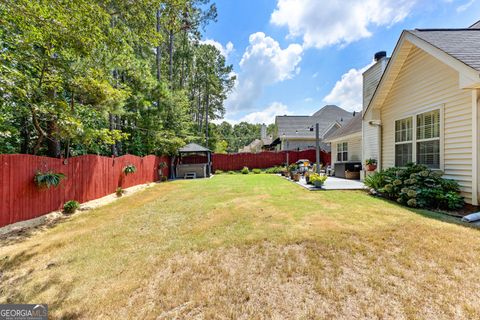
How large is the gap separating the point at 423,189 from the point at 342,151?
8.45m

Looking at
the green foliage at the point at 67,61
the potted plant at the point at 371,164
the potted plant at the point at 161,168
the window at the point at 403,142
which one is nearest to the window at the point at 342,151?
the potted plant at the point at 371,164

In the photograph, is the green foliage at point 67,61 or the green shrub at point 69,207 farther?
the green shrub at point 69,207

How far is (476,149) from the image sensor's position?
4.45 m

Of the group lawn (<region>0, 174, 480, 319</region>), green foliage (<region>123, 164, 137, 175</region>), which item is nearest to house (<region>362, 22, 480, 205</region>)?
lawn (<region>0, 174, 480, 319</region>)

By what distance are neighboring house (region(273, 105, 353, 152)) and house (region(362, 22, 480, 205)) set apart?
13.2 m

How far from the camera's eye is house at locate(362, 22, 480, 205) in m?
4.50

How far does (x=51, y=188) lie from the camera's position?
5625mm

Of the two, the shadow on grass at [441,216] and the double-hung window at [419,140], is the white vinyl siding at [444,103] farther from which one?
the shadow on grass at [441,216]

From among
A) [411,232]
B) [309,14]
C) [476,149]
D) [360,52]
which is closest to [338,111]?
[360,52]

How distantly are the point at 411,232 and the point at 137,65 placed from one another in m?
11.8

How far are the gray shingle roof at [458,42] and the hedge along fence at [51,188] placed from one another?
989cm

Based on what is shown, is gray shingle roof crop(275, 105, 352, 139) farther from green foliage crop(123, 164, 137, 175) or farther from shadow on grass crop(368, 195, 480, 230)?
shadow on grass crop(368, 195, 480, 230)

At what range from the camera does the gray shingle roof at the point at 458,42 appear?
433 centimetres

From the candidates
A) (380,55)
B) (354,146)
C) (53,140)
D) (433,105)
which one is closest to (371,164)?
(354,146)
